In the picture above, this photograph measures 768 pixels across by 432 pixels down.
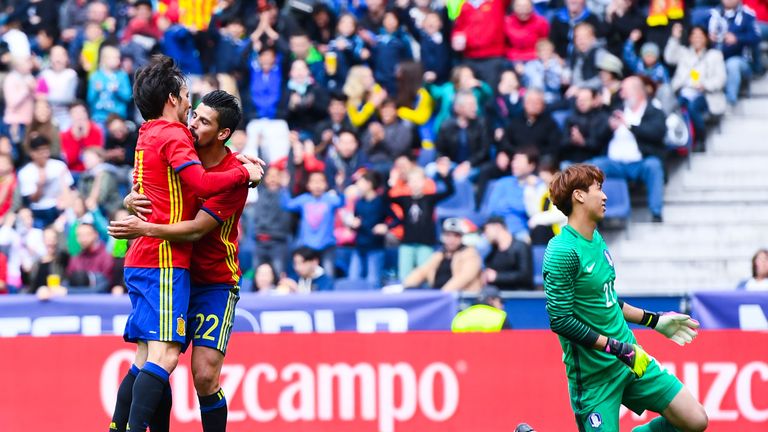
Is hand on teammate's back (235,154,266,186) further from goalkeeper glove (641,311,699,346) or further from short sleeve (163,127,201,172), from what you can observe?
goalkeeper glove (641,311,699,346)

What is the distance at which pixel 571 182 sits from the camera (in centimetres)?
798

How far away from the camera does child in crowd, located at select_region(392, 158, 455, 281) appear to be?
49.9 feet

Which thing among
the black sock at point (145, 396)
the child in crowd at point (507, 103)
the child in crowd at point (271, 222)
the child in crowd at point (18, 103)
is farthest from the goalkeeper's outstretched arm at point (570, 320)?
the child in crowd at point (18, 103)

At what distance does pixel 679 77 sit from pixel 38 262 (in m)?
7.82

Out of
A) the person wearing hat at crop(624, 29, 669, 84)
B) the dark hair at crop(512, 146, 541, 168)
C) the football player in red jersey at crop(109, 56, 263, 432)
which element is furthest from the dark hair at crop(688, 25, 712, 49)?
the football player in red jersey at crop(109, 56, 263, 432)

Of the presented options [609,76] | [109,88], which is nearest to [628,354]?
[609,76]

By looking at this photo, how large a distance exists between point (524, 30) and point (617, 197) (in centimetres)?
303

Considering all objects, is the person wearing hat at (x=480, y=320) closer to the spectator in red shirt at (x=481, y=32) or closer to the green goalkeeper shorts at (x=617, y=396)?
the green goalkeeper shorts at (x=617, y=396)

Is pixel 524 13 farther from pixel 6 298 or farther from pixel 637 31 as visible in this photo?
pixel 6 298

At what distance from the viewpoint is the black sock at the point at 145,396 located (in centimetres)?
784

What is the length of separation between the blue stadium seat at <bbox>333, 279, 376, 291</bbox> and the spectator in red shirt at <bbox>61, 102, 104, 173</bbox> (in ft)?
14.1

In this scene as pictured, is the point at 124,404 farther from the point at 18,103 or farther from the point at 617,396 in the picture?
the point at 18,103

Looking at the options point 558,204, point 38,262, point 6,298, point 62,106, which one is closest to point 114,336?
point 6,298

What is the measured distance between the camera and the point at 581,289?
7.92 meters
